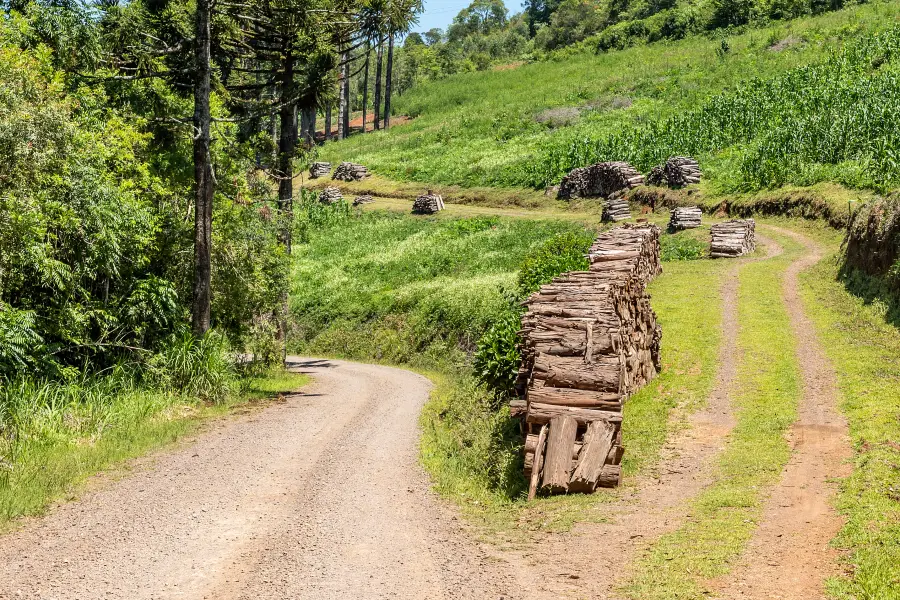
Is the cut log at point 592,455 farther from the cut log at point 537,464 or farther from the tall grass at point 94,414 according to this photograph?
the tall grass at point 94,414

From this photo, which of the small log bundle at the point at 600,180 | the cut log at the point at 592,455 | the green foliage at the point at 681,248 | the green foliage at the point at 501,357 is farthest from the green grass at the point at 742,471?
the small log bundle at the point at 600,180

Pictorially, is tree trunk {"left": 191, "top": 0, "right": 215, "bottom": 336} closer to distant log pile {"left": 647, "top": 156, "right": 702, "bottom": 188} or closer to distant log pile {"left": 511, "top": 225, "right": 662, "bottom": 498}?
distant log pile {"left": 511, "top": 225, "right": 662, "bottom": 498}

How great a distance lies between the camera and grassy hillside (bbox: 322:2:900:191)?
1662 inches

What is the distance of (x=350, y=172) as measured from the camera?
66.1 m

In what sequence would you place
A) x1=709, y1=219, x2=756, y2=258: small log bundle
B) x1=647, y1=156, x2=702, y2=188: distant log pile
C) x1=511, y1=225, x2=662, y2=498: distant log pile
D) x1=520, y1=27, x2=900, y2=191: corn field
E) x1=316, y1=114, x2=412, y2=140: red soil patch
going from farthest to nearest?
1. x1=316, y1=114, x2=412, y2=140: red soil patch
2. x1=647, y1=156, x2=702, y2=188: distant log pile
3. x1=520, y1=27, x2=900, y2=191: corn field
4. x1=709, y1=219, x2=756, y2=258: small log bundle
5. x1=511, y1=225, x2=662, y2=498: distant log pile

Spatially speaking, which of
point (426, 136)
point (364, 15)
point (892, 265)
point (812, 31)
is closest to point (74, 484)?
point (364, 15)

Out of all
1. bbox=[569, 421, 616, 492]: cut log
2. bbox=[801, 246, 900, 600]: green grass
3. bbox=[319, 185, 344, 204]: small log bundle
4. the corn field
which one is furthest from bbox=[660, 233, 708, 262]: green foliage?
bbox=[319, 185, 344, 204]: small log bundle

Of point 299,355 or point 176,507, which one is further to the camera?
point 299,355

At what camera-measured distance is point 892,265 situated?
2169cm

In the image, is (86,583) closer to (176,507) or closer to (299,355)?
(176,507)

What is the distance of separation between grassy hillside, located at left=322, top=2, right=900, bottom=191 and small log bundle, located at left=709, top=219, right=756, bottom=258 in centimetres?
569

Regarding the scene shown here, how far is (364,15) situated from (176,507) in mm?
19245

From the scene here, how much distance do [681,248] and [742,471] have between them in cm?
2301

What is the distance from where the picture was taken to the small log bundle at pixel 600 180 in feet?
151
